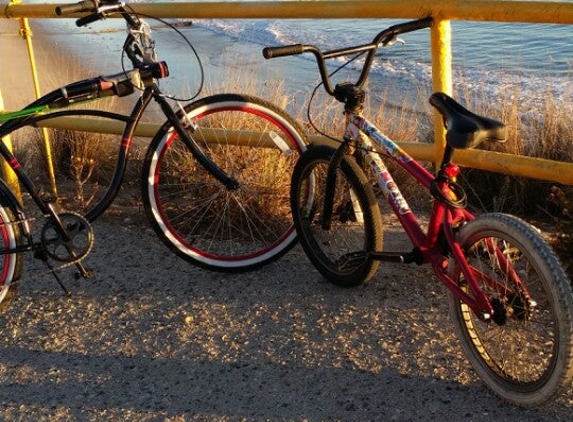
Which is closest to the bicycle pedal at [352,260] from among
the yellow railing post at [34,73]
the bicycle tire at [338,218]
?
the bicycle tire at [338,218]

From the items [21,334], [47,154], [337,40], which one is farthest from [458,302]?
[337,40]

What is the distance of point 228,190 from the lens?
3912 millimetres

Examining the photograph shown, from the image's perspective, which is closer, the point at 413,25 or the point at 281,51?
the point at 281,51

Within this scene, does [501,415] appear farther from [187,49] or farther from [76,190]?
[187,49]

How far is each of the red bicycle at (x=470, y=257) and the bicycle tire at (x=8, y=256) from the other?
4.75ft

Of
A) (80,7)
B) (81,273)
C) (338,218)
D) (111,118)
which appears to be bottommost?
(81,273)

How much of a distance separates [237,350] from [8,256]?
1246mm

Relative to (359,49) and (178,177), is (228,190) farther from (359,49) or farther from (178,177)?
(359,49)

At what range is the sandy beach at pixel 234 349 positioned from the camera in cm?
288

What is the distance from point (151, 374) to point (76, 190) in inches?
99.5

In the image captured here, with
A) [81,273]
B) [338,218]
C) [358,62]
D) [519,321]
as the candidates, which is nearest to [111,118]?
[81,273]

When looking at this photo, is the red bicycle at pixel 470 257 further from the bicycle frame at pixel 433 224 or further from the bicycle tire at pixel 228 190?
the bicycle tire at pixel 228 190

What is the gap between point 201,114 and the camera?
3898 mm

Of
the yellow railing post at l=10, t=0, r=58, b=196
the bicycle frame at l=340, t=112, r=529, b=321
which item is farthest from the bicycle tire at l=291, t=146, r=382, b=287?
the yellow railing post at l=10, t=0, r=58, b=196
